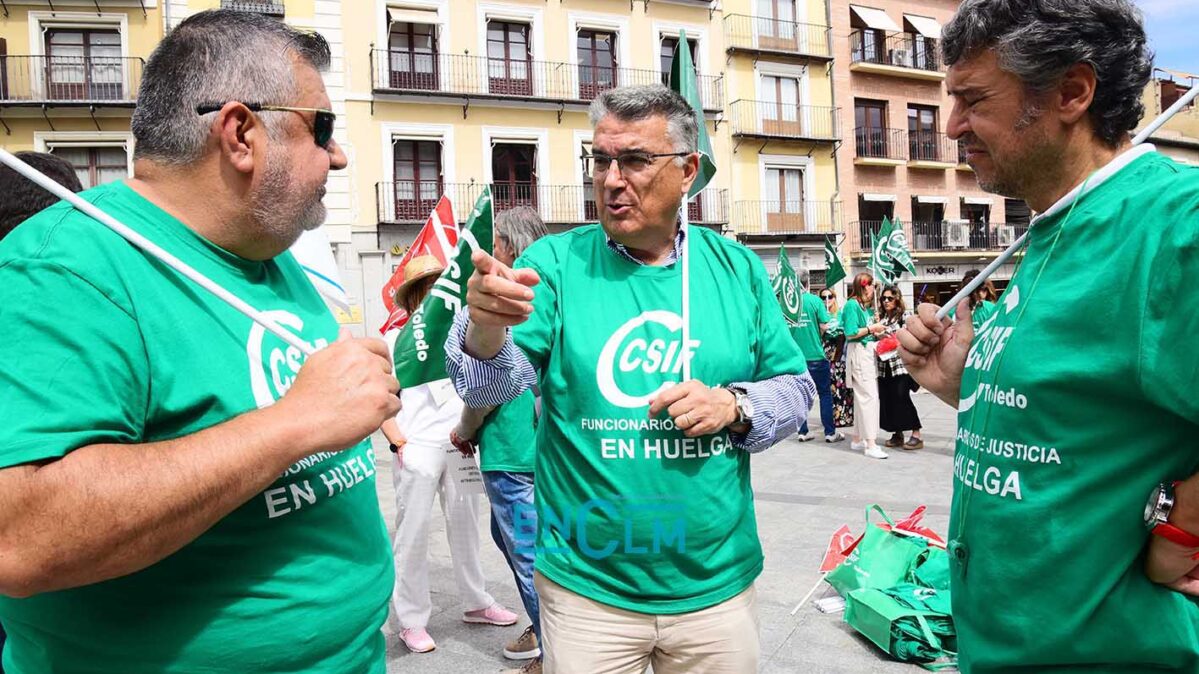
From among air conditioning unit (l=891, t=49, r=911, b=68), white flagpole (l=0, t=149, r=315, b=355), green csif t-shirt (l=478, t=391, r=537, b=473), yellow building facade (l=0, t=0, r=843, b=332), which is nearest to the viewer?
white flagpole (l=0, t=149, r=315, b=355)

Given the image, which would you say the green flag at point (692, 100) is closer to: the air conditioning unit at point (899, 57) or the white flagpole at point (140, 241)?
the white flagpole at point (140, 241)

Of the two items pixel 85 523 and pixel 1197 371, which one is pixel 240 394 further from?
pixel 1197 371

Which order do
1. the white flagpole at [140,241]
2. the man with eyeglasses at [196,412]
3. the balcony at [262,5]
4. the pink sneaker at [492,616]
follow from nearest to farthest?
1. the man with eyeglasses at [196,412]
2. the white flagpole at [140,241]
3. the pink sneaker at [492,616]
4. the balcony at [262,5]

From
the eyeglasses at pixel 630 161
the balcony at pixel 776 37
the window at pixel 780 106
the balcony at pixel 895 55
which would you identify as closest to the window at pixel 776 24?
the balcony at pixel 776 37

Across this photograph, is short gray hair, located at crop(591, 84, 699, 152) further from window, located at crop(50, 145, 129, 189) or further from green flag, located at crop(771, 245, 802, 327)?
window, located at crop(50, 145, 129, 189)

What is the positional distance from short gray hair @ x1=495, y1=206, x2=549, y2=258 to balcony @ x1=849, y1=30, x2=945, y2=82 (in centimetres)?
2466

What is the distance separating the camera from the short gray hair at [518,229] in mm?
3852

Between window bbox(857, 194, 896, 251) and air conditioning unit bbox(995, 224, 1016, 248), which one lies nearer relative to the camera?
window bbox(857, 194, 896, 251)

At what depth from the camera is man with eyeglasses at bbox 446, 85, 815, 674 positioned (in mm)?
2176

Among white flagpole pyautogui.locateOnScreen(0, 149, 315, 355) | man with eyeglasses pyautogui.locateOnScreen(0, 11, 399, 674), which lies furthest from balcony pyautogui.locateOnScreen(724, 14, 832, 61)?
white flagpole pyautogui.locateOnScreen(0, 149, 315, 355)

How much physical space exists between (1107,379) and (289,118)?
5.40 feet

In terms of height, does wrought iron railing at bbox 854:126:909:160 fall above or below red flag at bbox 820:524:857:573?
above

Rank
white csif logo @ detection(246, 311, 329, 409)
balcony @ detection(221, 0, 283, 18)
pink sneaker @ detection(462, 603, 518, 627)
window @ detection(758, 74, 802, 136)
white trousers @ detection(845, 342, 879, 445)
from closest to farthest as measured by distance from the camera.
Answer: white csif logo @ detection(246, 311, 329, 409)
pink sneaker @ detection(462, 603, 518, 627)
white trousers @ detection(845, 342, 879, 445)
balcony @ detection(221, 0, 283, 18)
window @ detection(758, 74, 802, 136)

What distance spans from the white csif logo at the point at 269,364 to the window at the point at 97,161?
65.5 feet
